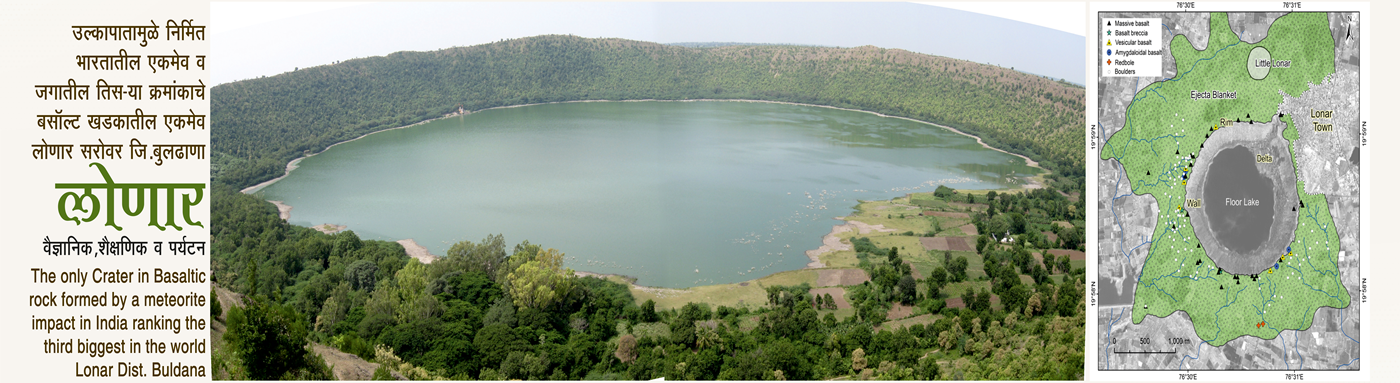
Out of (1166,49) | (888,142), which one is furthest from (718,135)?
(1166,49)

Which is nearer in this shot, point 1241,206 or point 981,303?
point 1241,206

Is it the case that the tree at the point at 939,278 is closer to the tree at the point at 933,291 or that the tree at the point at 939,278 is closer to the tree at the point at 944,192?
the tree at the point at 933,291

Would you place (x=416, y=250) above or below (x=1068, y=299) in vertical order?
above

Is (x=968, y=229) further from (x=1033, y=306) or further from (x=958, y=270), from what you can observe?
(x=1033, y=306)

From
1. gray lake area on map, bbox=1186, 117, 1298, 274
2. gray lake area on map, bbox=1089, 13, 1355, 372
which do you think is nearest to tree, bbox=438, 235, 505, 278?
gray lake area on map, bbox=1089, 13, 1355, 372

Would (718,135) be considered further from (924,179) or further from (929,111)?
(929,111)

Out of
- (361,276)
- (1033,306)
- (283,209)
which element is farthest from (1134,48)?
(283,209)

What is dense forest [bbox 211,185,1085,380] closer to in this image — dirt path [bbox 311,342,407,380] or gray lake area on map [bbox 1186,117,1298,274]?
dirt path [bbox 311,342,407,380]
